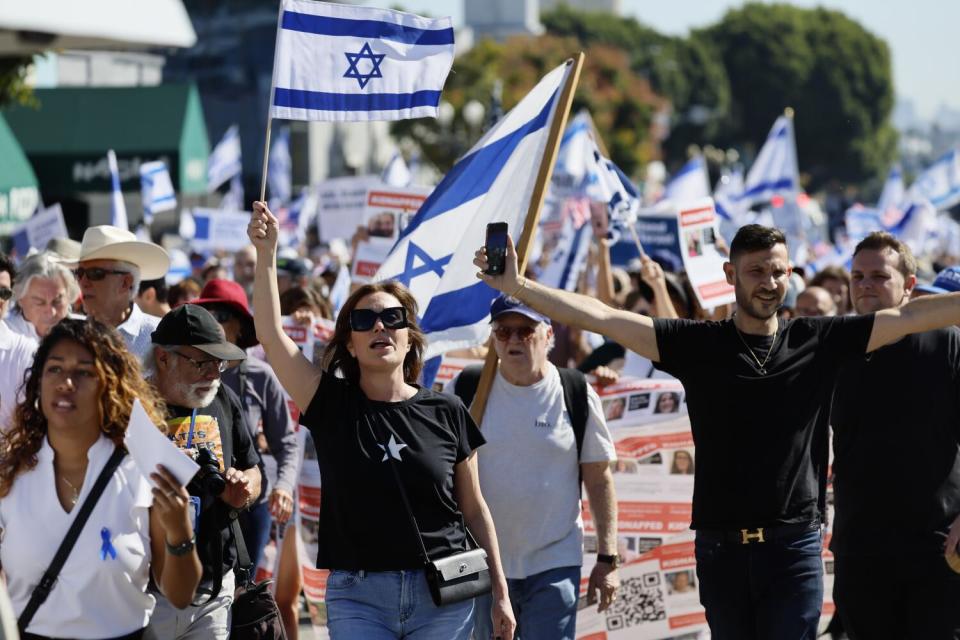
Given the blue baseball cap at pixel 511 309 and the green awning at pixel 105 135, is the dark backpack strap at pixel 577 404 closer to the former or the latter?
the blue baseball cap at pixel 511 309

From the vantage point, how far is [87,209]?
2653 centimetres

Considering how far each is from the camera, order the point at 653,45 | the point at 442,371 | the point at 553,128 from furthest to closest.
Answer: the point at 653,45, the point at 442,371, the point at 553,128

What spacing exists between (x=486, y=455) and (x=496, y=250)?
3.67 ft

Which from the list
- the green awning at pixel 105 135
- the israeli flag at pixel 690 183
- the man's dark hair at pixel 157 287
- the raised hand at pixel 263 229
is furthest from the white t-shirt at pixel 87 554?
the green awning at pixel 105 135

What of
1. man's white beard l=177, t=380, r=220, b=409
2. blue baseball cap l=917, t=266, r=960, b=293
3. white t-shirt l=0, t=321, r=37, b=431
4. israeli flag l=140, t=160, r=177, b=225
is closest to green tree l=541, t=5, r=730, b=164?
israeli flag l=140, t=160, r=177, b=225

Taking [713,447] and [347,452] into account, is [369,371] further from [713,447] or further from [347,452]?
[713,447]

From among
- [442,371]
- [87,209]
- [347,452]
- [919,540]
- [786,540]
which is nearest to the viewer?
[347,452]

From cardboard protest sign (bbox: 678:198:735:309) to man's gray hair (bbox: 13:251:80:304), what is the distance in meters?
3.51

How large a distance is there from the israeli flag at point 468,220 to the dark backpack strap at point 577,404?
585 mm

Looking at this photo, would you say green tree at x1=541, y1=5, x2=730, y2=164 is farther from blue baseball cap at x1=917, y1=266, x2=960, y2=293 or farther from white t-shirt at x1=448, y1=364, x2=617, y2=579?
white t-shirt at x1=448, y1=364, x2=617, y2=579

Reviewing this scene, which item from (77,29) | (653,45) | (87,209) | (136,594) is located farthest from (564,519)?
(653,45)

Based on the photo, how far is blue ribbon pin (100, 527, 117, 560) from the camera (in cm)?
386

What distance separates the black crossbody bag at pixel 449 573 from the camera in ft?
15.4

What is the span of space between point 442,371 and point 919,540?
2962 millimetres
